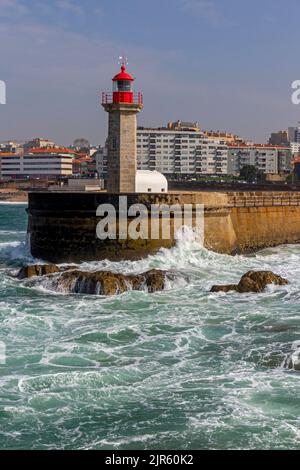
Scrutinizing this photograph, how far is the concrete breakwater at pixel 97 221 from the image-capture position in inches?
761

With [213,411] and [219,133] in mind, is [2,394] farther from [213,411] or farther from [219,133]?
[219,133]

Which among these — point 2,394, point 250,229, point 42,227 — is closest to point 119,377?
point 2,394

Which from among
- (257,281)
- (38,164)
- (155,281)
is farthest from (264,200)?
(38,164)

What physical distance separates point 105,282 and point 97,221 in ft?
13.0

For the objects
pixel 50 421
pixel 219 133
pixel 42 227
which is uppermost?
pixel 219 133

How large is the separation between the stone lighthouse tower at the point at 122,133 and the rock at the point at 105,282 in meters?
5.68

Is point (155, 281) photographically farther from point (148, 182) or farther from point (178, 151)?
point (178, 151)

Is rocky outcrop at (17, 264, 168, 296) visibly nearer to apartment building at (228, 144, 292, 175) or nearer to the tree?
the tree

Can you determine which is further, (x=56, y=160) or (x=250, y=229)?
(x=56, y=160)

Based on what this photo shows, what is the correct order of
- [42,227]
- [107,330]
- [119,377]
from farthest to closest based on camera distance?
[42,227], [107,330], [119,377]

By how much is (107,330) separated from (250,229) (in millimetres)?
12086

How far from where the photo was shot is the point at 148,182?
71.6 feet

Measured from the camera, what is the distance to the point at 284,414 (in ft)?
27.8

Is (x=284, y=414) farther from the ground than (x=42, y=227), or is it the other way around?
(x=42, y=227)
